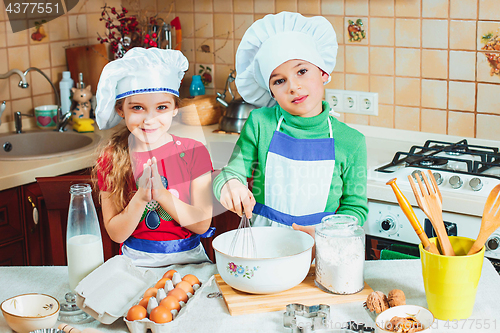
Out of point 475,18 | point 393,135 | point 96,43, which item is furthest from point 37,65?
point 475,18

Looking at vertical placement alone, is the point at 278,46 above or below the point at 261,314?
above

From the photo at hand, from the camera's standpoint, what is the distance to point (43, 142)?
2.26 meters

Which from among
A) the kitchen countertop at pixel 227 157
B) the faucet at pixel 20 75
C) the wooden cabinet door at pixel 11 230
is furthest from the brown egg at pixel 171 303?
the faucet at pixel 20 75

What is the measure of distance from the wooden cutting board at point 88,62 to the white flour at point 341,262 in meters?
1.81

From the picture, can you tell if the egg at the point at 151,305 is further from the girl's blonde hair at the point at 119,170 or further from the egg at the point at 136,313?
the girl's blonde hair at the point at 119,170

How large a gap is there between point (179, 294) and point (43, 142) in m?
1.56

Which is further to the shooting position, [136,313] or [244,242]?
[244,242]

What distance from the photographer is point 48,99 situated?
241cm

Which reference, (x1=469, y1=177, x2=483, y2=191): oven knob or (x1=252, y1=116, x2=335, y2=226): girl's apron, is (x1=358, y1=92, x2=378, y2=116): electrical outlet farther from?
(x1=252, y1=116, x2=335, y2=226): girl's apron

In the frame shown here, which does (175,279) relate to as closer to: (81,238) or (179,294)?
(179,294)

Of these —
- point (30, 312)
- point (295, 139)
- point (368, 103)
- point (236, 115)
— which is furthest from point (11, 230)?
point (368, 103)

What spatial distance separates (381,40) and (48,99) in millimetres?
1480

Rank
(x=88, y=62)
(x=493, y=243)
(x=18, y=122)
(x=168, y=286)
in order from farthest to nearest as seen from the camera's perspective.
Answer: (x=88, y=62) → (x=18, y=122) → (x=493, y=243) → (x=168, y=286)

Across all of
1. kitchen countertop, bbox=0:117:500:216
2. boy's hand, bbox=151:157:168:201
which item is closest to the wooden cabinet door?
kitchen countertop, bbox=0:117:500:216
